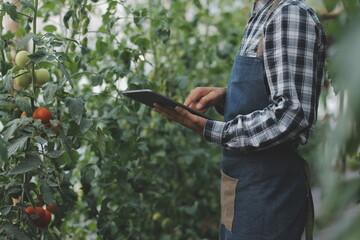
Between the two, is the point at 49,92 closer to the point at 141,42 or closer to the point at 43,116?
the point at 43,116

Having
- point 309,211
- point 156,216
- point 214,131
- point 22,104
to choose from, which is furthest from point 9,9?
point 156,216

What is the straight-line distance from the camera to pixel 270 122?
116cm

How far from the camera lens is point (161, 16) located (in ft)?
7.12

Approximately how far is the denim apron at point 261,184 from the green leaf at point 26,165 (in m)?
0.52

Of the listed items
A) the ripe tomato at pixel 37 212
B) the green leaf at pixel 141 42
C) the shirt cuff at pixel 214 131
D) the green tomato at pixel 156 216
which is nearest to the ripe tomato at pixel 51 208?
the ripe tomato at pixel 37 212

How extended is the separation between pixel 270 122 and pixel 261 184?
17 centimetres

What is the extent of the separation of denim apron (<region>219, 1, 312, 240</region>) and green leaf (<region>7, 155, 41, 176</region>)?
20.5 inches

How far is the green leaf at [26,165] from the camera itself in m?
1.25

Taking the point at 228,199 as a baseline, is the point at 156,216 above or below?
below

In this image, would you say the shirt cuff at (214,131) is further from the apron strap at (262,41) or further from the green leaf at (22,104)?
the green leaf at (22,104)

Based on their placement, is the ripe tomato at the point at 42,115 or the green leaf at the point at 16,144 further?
the ripe tomato at the point at 42,115

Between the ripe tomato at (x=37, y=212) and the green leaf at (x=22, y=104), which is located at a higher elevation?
the green leaf at (x=22, y=104)

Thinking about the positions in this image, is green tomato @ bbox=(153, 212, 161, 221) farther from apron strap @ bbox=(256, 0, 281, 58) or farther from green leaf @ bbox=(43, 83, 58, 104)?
apron strap @ bbox=(256, 0, 281, 58)

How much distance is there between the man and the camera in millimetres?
1149
